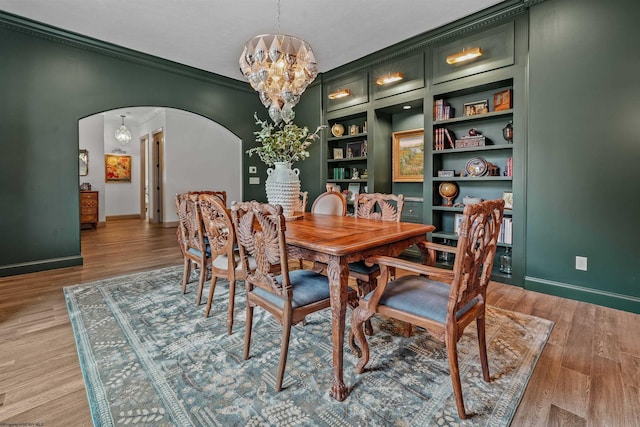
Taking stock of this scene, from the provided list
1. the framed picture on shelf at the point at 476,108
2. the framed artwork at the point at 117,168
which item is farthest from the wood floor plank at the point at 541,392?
the framed artwork at the point at 117,168

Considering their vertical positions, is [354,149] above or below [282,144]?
above

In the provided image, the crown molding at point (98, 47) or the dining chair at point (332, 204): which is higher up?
the crown molding at point (98, 47)

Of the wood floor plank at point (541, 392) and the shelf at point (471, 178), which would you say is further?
the shelf at point (471, 178)

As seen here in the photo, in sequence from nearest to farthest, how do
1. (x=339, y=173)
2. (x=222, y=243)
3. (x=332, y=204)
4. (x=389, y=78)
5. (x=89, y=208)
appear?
(x=222, y=243)
(x=332, y=204)
(x=389, y=78)
(x=339, y=173)
(x=89, y=208)

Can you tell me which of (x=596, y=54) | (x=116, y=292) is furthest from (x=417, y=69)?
(x=116, y=292)

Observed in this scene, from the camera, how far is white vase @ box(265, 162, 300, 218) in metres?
2.52

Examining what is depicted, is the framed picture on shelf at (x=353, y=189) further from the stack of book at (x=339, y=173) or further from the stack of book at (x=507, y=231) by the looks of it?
the stack of book at (x=507, y=231)

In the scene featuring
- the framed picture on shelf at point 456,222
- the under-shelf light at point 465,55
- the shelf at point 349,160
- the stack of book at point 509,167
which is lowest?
the framed picture on shelf at point 456,222

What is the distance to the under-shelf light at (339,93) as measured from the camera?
462 centimetres

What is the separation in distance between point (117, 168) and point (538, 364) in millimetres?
10200

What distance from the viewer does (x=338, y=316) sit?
4.89ft

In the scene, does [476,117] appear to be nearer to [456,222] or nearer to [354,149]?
[456,222]

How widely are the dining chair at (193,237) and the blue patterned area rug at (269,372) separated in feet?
1.11

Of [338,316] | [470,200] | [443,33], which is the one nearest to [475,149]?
[470,200]
